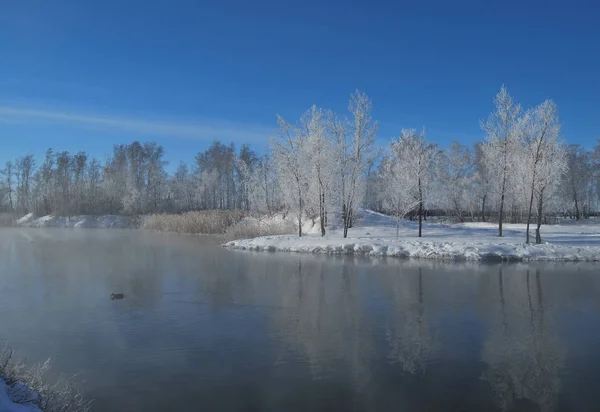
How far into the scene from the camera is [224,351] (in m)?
8.92

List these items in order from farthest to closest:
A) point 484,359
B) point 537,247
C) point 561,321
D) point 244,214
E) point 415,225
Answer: point 244,214 < point 415,225 < point 537,247 < point 561,321 < point 484,359

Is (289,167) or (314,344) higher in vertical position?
A: (289,167)

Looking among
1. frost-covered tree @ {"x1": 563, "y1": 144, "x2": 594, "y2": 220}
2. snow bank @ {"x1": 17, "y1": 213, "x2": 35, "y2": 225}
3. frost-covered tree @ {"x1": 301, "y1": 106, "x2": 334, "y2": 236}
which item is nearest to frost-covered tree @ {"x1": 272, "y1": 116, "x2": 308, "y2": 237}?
frost-covered tree @ {"x1": 301, "y1": 106, "x2": 334, "y2": 236}

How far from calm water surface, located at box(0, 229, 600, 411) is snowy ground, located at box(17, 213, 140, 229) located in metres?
44.7

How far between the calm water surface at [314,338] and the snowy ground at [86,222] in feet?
147

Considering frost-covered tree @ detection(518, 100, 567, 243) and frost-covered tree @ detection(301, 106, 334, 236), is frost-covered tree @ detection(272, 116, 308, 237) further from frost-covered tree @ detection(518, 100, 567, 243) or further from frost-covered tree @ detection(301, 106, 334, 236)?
frost-covered tree @ detection(518, 100, 567, 243)

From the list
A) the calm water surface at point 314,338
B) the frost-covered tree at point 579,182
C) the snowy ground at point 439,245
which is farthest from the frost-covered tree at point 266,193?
the frost-covered tree at point 579,182

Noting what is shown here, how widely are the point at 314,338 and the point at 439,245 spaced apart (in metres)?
17.4

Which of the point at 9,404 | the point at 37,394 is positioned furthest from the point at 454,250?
the point at 9,404

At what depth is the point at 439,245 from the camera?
25500 millimetres

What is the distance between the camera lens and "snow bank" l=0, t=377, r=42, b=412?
14.7 feet

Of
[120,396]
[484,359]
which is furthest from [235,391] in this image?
[484,359]

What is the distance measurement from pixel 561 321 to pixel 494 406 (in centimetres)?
577

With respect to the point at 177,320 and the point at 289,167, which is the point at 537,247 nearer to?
the point at 289,167
